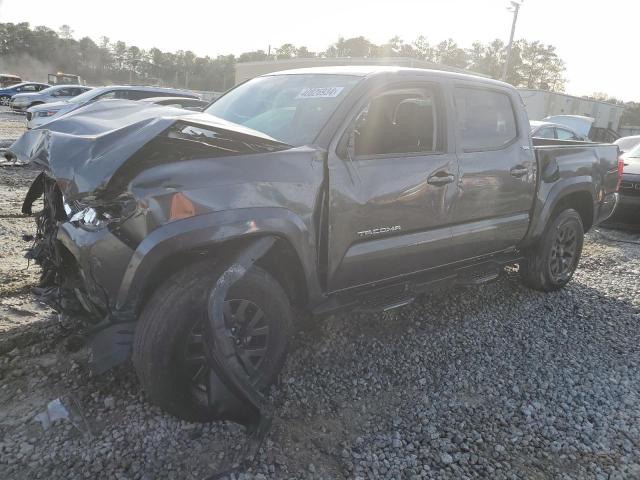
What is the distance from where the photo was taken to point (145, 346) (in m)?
2.35

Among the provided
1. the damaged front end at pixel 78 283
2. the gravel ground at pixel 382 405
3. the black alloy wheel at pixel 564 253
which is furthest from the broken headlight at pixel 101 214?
the black alloy wheel at pixel 564 253

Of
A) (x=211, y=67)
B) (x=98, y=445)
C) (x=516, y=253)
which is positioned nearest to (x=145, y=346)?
(x=98, y=445)

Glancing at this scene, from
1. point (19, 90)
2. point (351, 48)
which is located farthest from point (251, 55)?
point (19, 90)

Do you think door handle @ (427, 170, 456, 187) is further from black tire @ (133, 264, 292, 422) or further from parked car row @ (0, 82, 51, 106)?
parked car row @ (0, 82, 51, 106)

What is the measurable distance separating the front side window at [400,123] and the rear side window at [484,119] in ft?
0.87

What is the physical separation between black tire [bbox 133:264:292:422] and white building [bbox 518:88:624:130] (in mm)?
A: 28253

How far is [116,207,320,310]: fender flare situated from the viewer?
91.7 inches

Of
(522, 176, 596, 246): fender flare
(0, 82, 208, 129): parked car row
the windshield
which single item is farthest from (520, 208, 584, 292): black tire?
(0, 82, 208, 129): parked car row

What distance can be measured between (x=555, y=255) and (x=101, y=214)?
13.9 ft

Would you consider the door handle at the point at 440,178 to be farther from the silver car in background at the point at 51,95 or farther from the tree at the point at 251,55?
the tree at the point at 251,55

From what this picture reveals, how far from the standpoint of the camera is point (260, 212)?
2.60 metres

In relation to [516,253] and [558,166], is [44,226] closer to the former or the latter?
[516,253]

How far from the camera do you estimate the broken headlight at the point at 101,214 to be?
2.34 m

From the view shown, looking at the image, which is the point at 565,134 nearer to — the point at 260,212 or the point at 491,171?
Result: the point at 491,171
